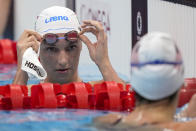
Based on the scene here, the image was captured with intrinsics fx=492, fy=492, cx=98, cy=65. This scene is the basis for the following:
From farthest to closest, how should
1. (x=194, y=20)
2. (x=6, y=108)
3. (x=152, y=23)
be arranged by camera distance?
1. (x=194, y=20)
2. (x=152, y=23)
3. (x=6, y=108)

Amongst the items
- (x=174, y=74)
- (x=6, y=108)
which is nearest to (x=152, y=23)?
(x=6, y=108)

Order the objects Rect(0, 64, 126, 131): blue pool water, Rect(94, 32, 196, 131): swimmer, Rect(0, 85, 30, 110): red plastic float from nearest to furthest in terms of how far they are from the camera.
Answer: Rect(94, 32, 196, 131): swimmer, Rect(0, 64, 126, 131): blue pool water, Rect(0, 85, 30, 110): red plastic float

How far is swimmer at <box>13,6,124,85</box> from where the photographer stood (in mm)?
3871

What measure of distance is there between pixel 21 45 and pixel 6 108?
593 millimetres

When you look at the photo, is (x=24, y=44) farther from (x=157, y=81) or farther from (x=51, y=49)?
(x=157, y=81)

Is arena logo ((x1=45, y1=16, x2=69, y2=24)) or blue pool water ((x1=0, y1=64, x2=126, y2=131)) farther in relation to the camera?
arena logo ((x1=45, y1=16, x2=69, y2=24))

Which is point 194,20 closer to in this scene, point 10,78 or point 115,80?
point 10,78

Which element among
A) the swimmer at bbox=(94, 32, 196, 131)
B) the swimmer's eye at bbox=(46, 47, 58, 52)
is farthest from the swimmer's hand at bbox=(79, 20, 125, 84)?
the swimmer at bbox=(94, 32, 196, 131)

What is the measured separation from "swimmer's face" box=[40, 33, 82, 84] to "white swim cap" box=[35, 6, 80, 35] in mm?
90

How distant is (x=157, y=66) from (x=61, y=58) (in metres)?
1.64

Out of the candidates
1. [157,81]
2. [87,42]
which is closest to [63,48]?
[87,42]

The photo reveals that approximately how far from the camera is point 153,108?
2344 mm

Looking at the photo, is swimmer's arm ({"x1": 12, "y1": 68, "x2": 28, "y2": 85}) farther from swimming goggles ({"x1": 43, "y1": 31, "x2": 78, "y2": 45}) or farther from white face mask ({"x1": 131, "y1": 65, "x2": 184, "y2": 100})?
white face mask ({"x1": 131, "y1": 65, "x2": 184, "y2": 100})

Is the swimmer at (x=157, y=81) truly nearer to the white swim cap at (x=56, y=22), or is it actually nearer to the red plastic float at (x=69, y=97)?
the red plastic float at (x=69, y=97)
